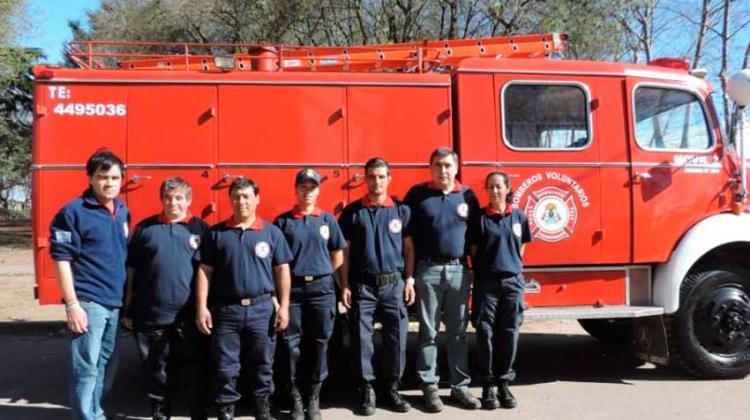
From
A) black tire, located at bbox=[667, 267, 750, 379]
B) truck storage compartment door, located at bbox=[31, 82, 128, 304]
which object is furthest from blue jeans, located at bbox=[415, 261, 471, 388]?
truck storage compartment door, located at bbox=[31, 82, 128, 304]

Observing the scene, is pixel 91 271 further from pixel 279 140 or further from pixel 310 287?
pixel 279 140

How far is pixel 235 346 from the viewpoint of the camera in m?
4.66

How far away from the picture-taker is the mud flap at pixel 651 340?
5.83 meters

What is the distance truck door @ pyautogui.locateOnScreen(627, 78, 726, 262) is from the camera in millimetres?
5773

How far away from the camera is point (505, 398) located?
207 inches

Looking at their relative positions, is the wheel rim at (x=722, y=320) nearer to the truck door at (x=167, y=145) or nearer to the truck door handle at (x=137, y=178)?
the truck door at (x=167, y=145)

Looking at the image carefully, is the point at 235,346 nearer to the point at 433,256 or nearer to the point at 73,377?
the point at 73,377

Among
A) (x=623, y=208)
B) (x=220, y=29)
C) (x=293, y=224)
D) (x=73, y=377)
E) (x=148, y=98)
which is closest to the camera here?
(x=73, y=377)

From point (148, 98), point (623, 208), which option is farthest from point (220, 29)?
point (623, 208)

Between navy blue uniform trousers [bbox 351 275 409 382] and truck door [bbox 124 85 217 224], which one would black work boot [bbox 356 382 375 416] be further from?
truck door [bbox 124 85 217 224]

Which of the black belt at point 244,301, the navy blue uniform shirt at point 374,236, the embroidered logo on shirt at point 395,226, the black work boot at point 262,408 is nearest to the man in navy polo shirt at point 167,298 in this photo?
the black belt at point 244,301

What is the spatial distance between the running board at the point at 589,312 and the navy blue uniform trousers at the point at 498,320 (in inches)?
13.8

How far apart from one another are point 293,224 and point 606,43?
11801 millimetres

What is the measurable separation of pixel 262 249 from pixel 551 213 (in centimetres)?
251
